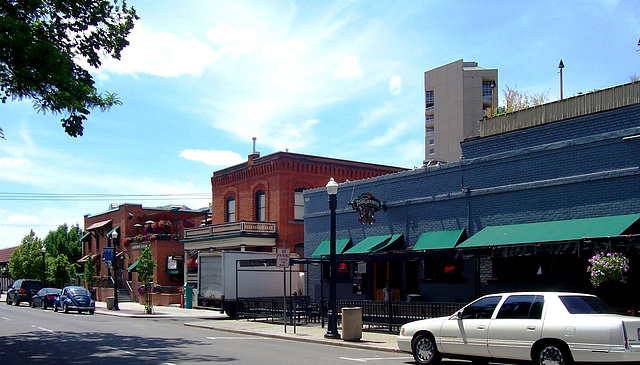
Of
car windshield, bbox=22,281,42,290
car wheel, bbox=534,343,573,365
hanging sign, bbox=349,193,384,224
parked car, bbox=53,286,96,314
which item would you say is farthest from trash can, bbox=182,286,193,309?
car wheel, bbox=534,343,573,365

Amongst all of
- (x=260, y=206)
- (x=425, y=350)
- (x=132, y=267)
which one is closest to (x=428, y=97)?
(x=260, y=206)

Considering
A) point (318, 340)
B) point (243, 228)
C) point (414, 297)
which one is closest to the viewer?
point (318, 340)

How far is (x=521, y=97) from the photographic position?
2386 centimetres

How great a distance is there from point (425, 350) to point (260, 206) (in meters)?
26.5

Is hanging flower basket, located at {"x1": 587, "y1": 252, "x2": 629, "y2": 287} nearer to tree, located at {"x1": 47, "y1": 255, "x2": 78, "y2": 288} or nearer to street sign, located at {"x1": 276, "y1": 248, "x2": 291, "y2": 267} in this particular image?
street sign, located at {"x1": 276, "y1": 248, "x2": 291, "y2": 267}

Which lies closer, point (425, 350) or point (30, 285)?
point (425, 350)

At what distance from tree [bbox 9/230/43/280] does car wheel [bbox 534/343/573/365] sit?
54.6 metres

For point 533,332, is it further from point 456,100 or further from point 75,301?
point 456,100

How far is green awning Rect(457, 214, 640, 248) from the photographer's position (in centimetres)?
1717

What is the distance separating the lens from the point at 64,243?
73.2 metres

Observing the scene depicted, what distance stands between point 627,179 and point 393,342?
782 centimetres

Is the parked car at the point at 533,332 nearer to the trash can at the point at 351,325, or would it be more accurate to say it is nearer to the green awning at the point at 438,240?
the trash can at the point at 351,325

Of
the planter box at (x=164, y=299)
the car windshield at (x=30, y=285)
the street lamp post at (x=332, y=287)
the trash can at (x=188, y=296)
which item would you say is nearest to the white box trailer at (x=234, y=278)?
the trash can at (x=188, y=296)

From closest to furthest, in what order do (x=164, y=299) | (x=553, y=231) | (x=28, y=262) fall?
(x=553, y=231) → (x=164, y=299) → (x=28, y=262)
